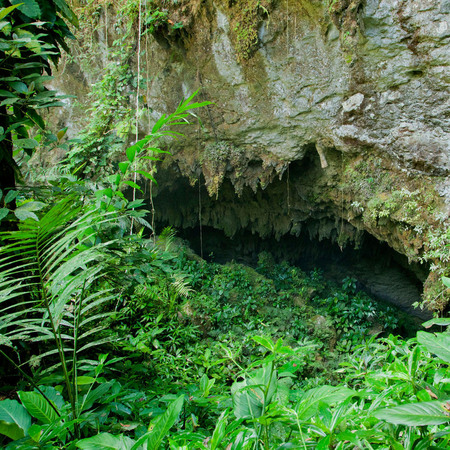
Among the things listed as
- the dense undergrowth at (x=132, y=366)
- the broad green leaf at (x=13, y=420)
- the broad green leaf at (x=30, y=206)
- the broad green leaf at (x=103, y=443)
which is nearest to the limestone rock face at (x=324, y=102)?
the dense undergrowth at (x=132, y=366)

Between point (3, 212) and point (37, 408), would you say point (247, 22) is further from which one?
point (37, 408)

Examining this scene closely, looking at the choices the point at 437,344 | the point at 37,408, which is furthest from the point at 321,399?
the point at 37,408

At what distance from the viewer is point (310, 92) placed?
14.6ft

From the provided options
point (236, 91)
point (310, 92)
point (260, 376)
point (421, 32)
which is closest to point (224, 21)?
point (236, 91)

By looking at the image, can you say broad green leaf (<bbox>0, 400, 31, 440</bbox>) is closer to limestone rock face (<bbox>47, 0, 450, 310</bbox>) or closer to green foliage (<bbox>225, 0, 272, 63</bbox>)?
A: limestone rock face (<bbox>47, 0, 450, 310</bbox>)

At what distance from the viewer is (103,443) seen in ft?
2.53

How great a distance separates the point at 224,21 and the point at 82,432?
15.8 ft

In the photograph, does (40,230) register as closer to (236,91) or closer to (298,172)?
(236,91)

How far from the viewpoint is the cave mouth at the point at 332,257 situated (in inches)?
265

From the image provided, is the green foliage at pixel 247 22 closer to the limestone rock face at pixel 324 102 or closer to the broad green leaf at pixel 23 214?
the limestone rock face at pixel 324 102

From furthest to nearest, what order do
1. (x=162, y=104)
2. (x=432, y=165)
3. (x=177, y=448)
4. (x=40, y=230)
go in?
Answer: (x=162, y=104) < (x=432, y=165) < (x=40, y=230) < (x=177, y=448)

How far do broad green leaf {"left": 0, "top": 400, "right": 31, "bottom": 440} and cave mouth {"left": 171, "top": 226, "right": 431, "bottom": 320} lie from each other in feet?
19.5

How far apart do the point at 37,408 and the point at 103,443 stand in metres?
0.29

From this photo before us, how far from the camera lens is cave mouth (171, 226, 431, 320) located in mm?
6719
